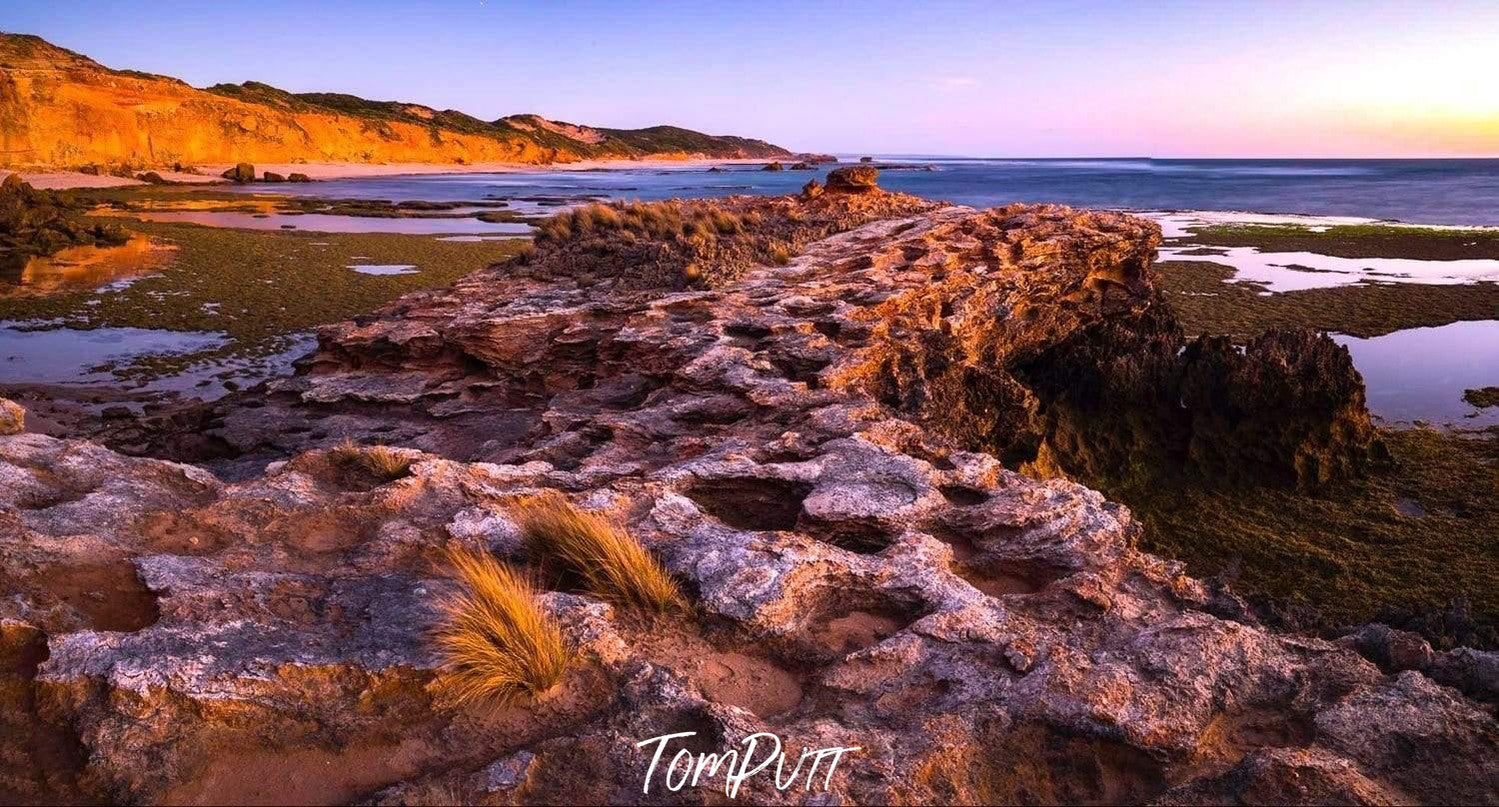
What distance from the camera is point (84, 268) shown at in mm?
21703

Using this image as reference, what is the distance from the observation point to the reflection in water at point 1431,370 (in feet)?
39.8

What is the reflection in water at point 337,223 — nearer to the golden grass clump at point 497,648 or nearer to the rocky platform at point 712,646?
the rocky platform at point 712,646

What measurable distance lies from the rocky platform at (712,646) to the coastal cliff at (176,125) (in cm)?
6884

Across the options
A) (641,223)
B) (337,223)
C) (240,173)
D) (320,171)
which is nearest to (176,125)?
(240,173)

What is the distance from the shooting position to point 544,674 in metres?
3.24

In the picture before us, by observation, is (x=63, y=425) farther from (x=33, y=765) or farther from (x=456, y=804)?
(x=456, y=804)

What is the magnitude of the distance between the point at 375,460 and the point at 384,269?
20.6 metres

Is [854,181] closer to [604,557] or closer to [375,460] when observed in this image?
[375,460]

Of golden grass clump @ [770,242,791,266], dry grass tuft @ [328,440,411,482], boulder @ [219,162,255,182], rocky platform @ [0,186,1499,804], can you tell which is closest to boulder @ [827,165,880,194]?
golden grass clump @ [770,242,791,266]

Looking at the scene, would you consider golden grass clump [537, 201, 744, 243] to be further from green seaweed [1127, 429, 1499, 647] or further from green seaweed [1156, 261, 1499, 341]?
green seaweed [1156, 261, 1499, 341]

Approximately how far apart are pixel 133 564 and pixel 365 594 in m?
1.11
